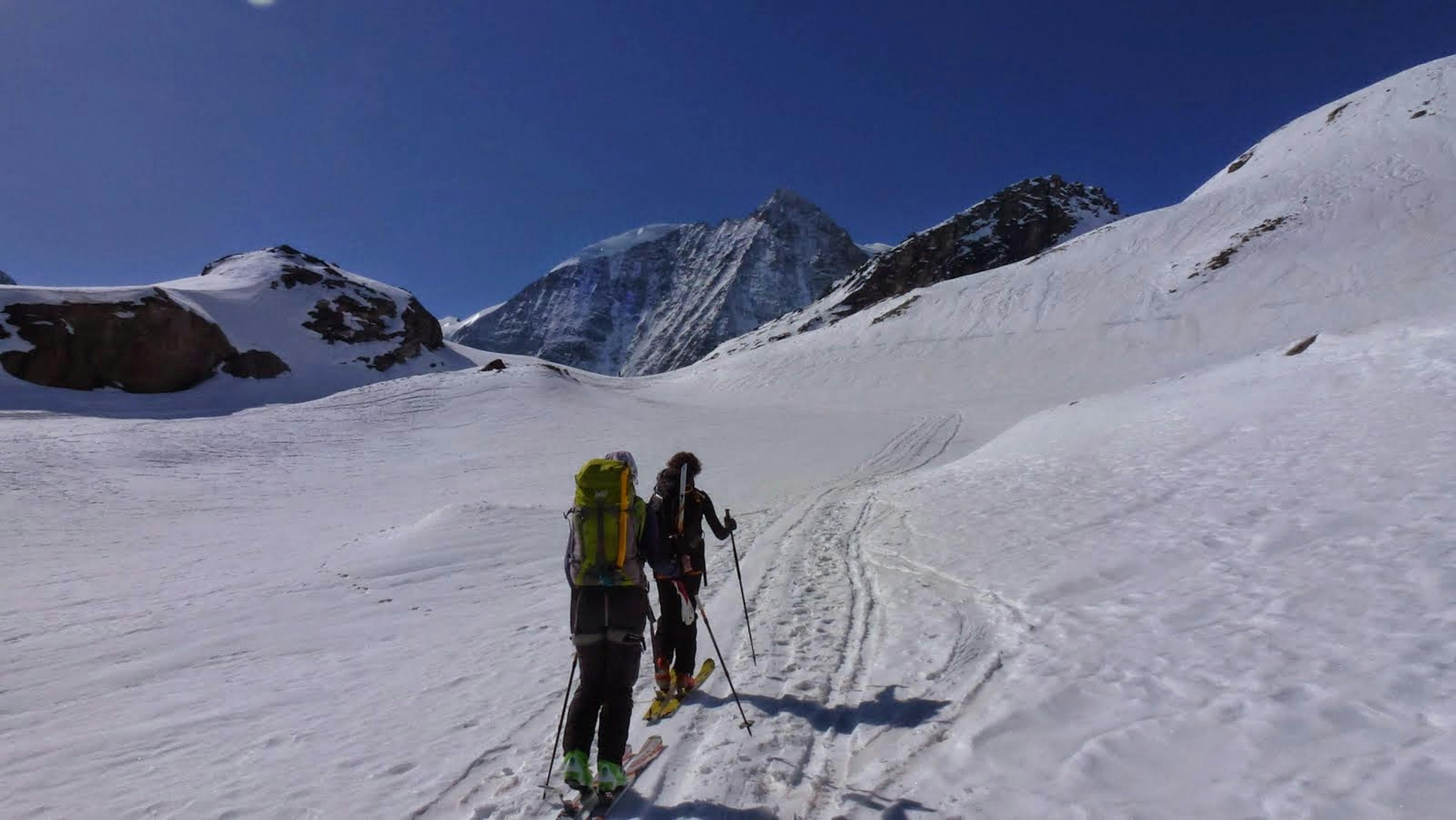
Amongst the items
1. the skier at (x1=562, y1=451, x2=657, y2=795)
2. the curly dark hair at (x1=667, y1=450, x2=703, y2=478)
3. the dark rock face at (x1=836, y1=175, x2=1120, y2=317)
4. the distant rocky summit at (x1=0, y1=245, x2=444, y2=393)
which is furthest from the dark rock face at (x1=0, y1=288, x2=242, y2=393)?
the dark rock face at (x1=836, y1=175, x2=1120, y2=317)

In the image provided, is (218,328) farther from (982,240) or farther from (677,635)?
(982,240)

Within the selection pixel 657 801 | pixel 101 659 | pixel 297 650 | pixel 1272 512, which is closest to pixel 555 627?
pixel 297 650

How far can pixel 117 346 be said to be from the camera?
1457 inches

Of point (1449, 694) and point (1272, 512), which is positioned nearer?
point (1449, 694)

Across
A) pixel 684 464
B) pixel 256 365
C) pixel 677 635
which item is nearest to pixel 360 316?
pixel 256 365

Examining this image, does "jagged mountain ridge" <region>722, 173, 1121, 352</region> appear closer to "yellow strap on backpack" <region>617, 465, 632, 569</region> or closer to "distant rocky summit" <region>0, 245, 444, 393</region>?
"distant rocky summit" <region>0, 245, 444, 393</region>

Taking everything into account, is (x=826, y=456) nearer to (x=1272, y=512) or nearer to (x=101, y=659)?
(x=1272, y=512)

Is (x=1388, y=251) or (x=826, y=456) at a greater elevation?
(x=1388, y=251)

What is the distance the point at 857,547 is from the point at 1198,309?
139 ft

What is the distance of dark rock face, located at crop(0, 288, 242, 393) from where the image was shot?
113 ft

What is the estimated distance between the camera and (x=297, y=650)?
6629mm

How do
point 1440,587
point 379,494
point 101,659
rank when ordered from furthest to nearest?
1. point 379,494
2. point 101,659
3. point 1440,587

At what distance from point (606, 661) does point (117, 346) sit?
47827 millimetres


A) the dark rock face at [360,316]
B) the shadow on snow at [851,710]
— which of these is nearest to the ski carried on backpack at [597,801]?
the shadow on snow at [851,710]
